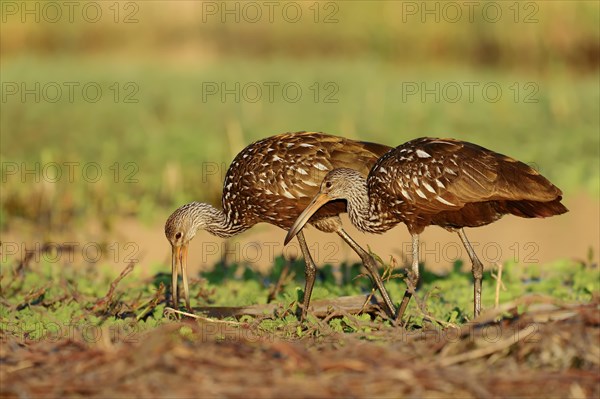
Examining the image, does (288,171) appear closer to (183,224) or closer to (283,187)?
(283,187)

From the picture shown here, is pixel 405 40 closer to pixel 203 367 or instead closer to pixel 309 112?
pixel 309 112

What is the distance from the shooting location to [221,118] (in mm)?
14180

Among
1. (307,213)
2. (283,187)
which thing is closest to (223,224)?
(283,187)

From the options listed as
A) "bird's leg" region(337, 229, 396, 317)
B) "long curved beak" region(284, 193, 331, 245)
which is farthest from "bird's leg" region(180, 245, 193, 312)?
"bird's leg" region(337, 229, 396, 317)

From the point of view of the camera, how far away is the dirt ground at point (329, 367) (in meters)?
4.08

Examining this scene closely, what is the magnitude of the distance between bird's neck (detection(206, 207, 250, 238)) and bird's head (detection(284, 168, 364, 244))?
692 millimetres

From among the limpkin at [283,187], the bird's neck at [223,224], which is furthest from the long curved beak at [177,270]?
the bird's neck at [223,224]

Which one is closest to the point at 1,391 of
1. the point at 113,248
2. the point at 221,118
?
the point at 113,248

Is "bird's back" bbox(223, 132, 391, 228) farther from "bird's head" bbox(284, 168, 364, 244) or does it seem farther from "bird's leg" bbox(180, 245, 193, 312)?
"bird's leg" bbox(180, 245, 193, 312)

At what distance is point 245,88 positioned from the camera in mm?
15672

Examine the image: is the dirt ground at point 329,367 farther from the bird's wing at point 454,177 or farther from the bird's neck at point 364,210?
the bird's neck at point 364,210

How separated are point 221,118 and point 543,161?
4.32 meters

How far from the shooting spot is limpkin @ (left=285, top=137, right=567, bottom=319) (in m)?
6.51

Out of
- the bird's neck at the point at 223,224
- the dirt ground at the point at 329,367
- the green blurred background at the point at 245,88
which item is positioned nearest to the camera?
the dirt ground at the point at 329,367
